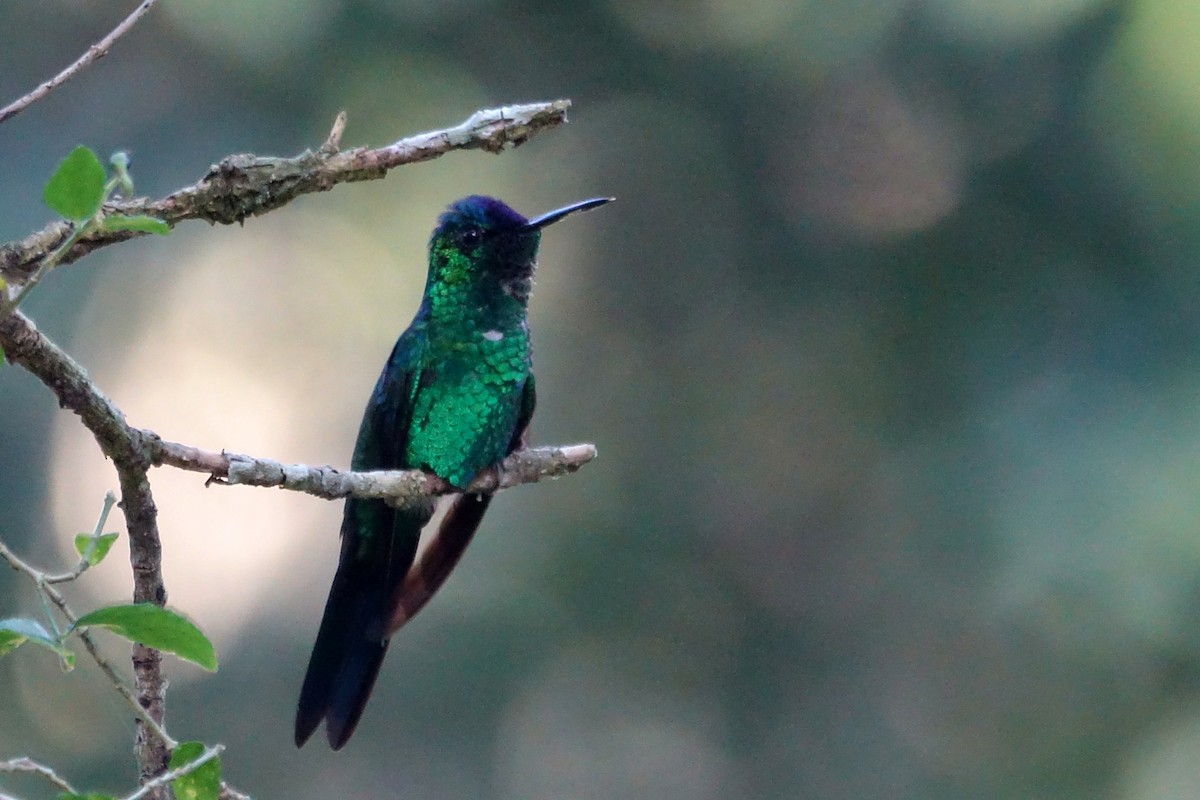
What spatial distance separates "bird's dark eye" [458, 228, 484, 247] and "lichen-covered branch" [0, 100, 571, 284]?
120cm

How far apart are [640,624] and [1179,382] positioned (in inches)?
120

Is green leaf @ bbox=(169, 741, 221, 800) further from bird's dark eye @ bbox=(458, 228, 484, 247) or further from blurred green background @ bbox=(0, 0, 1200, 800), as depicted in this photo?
blurred green background @ bbox=(0, 0, 1200, 800)

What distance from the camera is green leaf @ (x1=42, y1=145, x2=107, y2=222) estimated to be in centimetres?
101

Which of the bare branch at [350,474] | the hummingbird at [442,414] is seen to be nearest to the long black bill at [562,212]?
the hummingbird at [442,414]

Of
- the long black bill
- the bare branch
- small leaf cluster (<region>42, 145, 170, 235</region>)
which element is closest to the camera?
small leaf cluster (<region>42, 145, 170, 235</region>)

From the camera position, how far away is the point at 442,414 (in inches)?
109

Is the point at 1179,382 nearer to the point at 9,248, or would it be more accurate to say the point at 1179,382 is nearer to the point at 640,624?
the point at 640,624

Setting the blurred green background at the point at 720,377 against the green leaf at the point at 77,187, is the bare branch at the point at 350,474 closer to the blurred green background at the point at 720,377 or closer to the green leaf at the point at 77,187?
the green leaf at the point at 77,187

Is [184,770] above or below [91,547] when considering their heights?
below

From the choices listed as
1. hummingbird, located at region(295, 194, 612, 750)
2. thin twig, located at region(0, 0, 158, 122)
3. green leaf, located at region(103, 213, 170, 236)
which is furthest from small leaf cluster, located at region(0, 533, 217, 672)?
hummingbird, located at region(295, 194, 612, 750)

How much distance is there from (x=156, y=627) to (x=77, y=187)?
366mm

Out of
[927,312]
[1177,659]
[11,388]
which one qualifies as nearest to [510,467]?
[11,388]

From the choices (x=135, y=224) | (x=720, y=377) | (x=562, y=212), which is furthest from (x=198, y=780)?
(x=720, y=377)

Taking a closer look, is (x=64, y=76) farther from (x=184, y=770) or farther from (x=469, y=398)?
(x=469, y=398)
